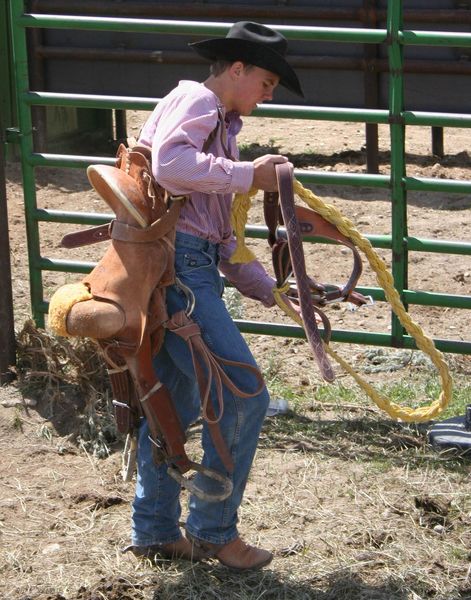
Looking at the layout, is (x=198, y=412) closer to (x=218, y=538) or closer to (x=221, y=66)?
(x=218, y=538)

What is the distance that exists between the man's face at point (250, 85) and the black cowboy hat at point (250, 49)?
27mm

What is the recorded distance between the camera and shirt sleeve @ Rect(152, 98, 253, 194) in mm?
3080

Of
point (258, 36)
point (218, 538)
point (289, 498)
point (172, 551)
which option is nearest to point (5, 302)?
point (289, 498)

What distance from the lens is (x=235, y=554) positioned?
11.6 ft

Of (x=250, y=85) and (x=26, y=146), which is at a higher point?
(x=250, y=85)

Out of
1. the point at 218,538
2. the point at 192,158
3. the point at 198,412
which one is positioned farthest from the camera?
the point at 198,412

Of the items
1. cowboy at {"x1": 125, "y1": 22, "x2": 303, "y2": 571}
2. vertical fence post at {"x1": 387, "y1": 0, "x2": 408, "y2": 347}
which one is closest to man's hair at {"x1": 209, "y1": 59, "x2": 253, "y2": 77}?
cowboy at {"x1": 125, "y1": 22, "x2": 303, "y2": 571}

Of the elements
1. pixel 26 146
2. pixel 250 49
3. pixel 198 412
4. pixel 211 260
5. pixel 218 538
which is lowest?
pixel 218 538

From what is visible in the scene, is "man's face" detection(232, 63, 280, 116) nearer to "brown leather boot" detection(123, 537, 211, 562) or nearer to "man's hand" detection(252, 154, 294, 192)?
"man's hand" detection(252, 154, 294, 192)

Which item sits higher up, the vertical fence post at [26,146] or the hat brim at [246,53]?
the hat brim at [246,53]

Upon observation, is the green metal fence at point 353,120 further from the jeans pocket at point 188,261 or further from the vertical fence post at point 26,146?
the jeans pocket at point 188,261

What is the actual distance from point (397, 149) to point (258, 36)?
1.42 m

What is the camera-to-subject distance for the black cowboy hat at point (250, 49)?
321 cm

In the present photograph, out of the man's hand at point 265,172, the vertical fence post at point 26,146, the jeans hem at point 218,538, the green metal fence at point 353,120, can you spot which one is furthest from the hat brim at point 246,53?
the vertical fence post at point 26,146
